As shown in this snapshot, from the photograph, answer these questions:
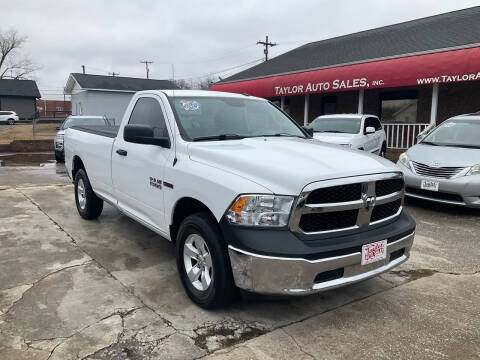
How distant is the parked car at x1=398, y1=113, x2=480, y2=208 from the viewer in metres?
6.42

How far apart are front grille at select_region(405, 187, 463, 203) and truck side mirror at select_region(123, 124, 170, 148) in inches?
192

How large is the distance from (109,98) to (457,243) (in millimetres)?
32415

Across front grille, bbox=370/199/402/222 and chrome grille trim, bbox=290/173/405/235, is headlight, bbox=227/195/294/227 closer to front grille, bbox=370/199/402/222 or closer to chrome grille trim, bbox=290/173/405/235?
chrome grille trim, bbox=290/173/405/235

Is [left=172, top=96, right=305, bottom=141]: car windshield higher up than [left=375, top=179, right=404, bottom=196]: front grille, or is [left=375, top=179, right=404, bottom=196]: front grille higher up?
[left=172, top=96, right=305, bottom=141]: car windshield

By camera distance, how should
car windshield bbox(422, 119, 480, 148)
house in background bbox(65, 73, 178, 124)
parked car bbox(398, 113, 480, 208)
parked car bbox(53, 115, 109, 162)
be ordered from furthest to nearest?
1. house in background bbox(65, 73, 178, 124)
2. parked car bbox(53, 115, 109, 162)
3. car windshield bbox(422, 119, 480, 148)
4. parked car bbox(398, 113, 480, 208)

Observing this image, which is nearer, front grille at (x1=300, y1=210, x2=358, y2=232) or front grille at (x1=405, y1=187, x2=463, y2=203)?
front grille at (x1=300, y1=210, x2=358, y2=232)

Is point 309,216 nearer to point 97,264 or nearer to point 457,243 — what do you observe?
point 97,264

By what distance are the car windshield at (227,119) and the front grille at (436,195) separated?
3311mm

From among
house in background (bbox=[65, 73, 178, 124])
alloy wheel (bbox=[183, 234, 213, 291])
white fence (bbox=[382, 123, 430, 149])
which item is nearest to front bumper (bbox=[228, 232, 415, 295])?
alloy wheel (bbox=[183, 234, 213, 291])

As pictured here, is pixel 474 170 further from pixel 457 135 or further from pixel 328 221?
pixel 328 221

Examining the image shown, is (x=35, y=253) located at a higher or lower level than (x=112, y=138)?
lower

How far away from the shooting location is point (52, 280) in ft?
13.1

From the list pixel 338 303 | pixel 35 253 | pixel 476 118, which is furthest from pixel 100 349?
pixel 476 118

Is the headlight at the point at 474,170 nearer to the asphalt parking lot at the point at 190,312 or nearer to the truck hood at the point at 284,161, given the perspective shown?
the asphalt parking lot at the point at 190,312
